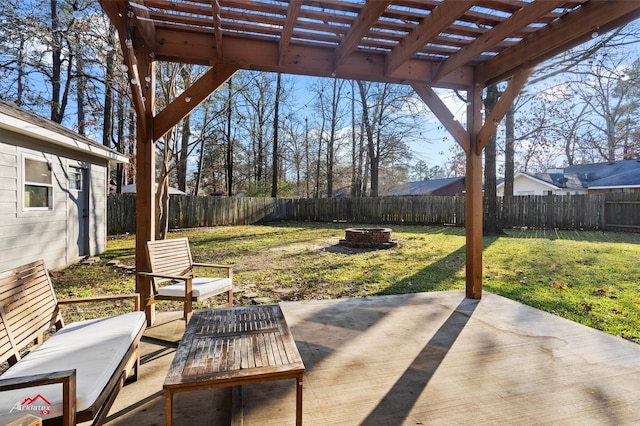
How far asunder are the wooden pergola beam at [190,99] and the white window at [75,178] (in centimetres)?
511

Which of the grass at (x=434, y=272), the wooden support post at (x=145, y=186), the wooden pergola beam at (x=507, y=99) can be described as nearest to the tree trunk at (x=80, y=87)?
the grass at (x=434, y=272)

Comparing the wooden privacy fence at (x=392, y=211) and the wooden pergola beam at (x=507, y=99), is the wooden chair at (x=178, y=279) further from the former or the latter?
the wooden privacy fence at (x=392, y=211)

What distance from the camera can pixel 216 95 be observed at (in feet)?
38.0

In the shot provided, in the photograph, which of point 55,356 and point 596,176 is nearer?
point 55,356

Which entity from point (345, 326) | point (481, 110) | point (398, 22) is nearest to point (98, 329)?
point (345, 326)

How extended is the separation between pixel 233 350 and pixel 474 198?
327 cm

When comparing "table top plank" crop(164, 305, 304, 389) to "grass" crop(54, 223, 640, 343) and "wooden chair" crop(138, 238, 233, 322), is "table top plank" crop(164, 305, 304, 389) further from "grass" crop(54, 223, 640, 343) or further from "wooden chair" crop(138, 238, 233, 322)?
"grass" crop(54, 223, 640, 343)

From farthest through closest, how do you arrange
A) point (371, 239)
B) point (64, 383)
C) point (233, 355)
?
1. point (371, 239)
2. point (233, 355)
3. point (64, 383)

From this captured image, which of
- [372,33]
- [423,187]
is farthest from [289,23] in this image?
[423,187]

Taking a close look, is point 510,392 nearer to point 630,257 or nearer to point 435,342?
point 435,342

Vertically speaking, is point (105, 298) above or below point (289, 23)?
below

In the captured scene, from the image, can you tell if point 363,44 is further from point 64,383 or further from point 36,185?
point 36,185

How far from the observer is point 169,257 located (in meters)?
3.45

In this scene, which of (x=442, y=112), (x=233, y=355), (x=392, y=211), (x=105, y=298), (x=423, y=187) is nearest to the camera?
(x=233, y=355)
